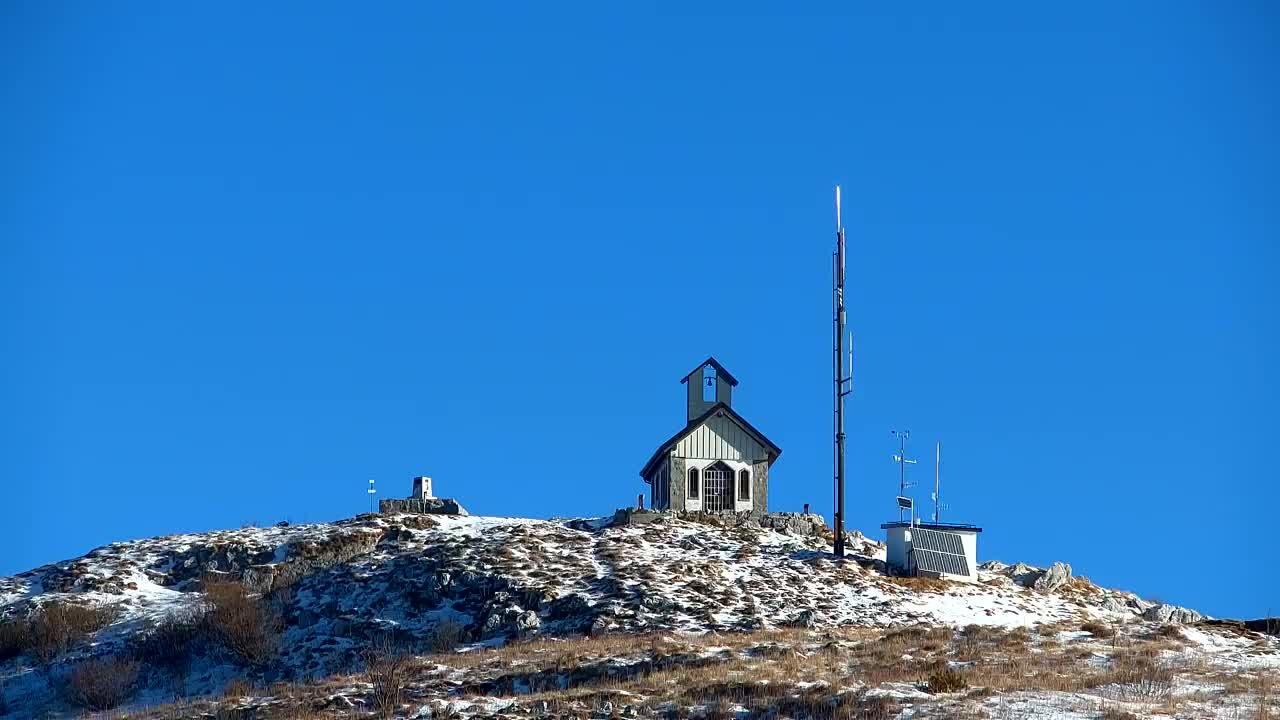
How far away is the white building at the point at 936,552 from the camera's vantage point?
163 feet

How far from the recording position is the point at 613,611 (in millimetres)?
42656

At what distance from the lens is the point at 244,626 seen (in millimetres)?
44188

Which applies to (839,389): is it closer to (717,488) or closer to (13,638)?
(717,488)

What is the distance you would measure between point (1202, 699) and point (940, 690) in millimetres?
5007

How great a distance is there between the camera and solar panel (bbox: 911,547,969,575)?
164 ft

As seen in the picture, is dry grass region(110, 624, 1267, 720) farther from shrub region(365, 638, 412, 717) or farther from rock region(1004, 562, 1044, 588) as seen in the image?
rock region(1004, 562, 1044, 588)

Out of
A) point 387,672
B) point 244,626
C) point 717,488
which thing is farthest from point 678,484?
point 387,672

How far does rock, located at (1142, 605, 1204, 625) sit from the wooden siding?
63.3 feet

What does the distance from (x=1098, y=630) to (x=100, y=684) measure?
28574 millimetres

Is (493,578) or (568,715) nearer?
(568,715)

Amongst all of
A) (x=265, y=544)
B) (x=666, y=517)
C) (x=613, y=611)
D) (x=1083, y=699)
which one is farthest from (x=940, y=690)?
(x=265, y=544)

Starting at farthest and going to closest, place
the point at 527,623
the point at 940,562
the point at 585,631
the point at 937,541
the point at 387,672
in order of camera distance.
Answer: the point at 937,541, the point at 940,562, the point at 527,623, the point at 585,631, the point at 387,672

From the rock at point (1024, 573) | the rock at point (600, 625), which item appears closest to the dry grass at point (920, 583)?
the rock at point (1024, 573)

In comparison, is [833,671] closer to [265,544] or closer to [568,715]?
[568,715]
